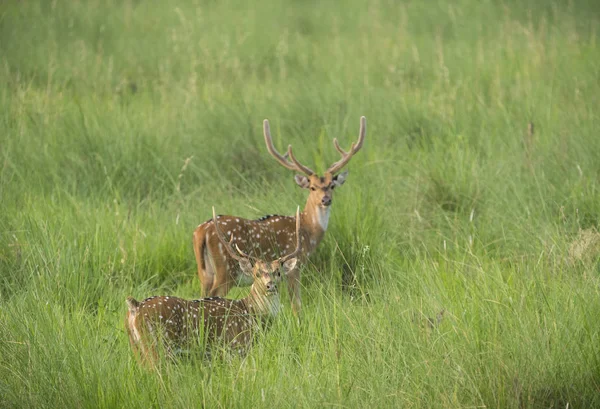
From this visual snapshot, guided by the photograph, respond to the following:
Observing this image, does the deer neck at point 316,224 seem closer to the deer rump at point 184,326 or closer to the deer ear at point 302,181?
the deer ear at point 302,181

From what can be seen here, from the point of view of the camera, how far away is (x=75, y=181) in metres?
7.35

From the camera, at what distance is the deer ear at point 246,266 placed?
17.8 feet

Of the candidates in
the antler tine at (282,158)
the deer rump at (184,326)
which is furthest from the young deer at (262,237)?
the deer rump at (184,326)

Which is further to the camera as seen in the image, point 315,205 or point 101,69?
point 101,69

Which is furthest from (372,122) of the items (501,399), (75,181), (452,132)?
(501,399)

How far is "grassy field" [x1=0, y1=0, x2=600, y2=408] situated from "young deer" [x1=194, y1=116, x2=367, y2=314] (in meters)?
0.18

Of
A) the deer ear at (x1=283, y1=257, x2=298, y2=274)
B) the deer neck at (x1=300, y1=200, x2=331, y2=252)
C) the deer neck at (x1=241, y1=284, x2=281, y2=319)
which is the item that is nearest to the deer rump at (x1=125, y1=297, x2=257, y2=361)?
the deer neck at (x1=241, y1=284, x2=281, y2=319)

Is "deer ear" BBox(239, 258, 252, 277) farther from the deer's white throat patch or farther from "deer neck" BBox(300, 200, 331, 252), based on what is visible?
the deer's white throat patch

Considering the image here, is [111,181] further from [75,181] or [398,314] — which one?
[398,314]

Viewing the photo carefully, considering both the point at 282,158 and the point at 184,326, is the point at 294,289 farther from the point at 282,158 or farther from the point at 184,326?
the point at 282,158

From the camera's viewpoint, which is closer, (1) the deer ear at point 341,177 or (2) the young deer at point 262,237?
(2) the young deer at point 262,237

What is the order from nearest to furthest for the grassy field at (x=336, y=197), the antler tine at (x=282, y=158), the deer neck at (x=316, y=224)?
the grassy field at (x=336, y=197) → the deer neck at (x=316, y=224) → the antler tine at (x=282, y=158)

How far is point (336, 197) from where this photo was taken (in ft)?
22.0

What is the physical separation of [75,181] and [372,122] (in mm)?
2872
